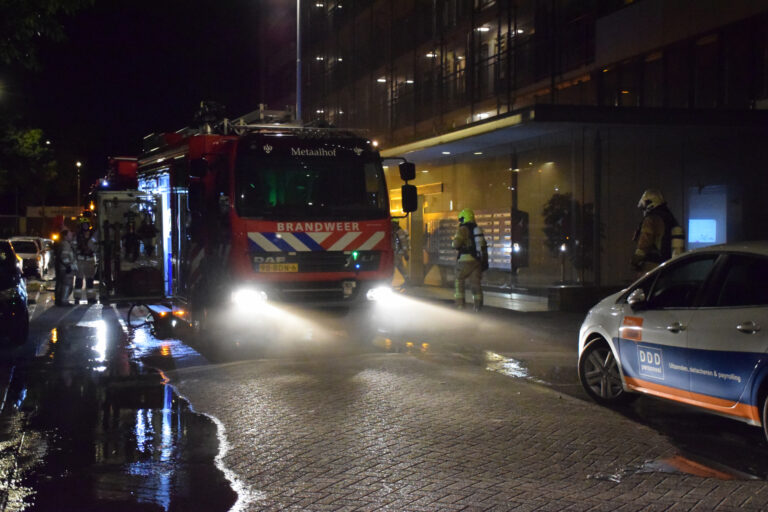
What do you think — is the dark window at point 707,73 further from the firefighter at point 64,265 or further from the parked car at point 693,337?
the firefighter at point 64,265

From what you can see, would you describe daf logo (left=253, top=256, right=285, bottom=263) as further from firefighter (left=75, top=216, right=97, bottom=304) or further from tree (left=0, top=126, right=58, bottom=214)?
tree (left=0, top=126, right=58, bottom=214)

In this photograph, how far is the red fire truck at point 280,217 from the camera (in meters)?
12.0

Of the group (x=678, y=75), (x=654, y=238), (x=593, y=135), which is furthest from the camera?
(x=678, y=75)

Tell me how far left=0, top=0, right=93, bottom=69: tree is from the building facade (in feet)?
28.1

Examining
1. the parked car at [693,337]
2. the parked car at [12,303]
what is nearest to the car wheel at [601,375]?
the parked car at [693,337]

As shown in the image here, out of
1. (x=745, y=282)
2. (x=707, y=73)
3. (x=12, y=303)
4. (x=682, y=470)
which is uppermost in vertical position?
(x=707, y=73)

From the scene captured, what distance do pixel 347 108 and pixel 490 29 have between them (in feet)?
46.6

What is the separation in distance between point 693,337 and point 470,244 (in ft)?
30.8

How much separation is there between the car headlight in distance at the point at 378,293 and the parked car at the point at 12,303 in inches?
201

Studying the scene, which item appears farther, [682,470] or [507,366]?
[507,366]

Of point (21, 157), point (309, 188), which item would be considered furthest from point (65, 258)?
point (21, 157)

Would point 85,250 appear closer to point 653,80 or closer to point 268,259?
point 268,259

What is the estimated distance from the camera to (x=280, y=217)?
39.7ft

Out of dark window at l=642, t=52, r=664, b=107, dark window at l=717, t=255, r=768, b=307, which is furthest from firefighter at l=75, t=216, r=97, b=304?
dark window at l=717, t=255, r=768, b=307
